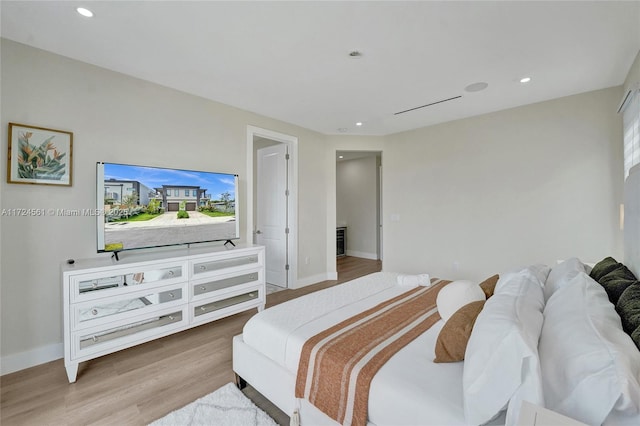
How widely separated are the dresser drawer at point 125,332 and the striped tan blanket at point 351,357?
5.53 ft

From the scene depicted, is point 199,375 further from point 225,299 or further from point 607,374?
point 607,374

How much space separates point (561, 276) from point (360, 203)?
5.80 meters

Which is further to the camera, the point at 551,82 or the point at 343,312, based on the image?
the point at 551,82

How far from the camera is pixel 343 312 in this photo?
1894 millimetres

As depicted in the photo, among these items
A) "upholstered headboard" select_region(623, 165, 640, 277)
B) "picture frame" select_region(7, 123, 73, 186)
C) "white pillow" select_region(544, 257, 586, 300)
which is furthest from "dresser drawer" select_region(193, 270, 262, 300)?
"upholstered headboard" select_region(623, 165, 640, 277)

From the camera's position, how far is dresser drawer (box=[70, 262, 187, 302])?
2.12 m

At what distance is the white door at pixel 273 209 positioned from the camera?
4.53m

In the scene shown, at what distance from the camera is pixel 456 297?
1591 mm

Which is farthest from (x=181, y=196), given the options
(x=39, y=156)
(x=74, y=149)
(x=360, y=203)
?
(x=360, y=203)

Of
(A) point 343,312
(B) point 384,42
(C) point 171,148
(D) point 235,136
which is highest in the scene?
(B) point 384,42

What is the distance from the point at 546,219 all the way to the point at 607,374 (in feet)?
11.3

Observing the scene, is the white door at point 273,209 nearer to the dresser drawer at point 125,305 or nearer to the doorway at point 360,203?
the dresser drawer at point 125,305

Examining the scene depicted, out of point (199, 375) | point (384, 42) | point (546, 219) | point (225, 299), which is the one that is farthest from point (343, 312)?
point (546, 219)

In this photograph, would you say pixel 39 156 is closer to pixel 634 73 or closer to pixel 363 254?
pixel 634 73
